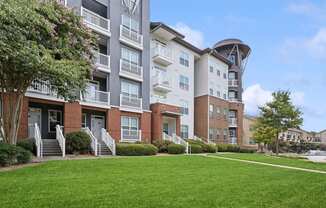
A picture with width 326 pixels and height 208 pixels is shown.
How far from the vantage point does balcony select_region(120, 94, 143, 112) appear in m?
30.8

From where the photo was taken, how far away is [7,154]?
51.9 ft

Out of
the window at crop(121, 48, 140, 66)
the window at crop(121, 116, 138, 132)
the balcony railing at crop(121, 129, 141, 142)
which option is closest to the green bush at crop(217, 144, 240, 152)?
the balcony railing at crop(121, 129, 141, 142)

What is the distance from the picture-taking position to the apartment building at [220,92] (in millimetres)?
45938

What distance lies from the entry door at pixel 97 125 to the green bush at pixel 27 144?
8.15 metres

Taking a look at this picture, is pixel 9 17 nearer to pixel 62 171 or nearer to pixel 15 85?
pixel 15 85

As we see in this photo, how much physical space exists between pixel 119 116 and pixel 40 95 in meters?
8.08

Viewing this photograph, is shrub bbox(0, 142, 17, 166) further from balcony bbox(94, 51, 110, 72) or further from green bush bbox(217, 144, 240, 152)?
green bush bbox(217, 144, 240, 152)

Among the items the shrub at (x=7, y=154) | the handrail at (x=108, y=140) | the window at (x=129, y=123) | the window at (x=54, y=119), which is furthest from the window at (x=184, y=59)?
the shrub at (x=7, y=154)

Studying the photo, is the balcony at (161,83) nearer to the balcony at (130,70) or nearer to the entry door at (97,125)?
the balcony at (130,70)

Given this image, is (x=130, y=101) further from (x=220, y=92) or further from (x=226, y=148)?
(x=220, y=92)

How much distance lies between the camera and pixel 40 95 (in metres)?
24.0

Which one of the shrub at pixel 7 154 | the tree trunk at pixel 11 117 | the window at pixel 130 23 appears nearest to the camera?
the shrub at pixel 7 154

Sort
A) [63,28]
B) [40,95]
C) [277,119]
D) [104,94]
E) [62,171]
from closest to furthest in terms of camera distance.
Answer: [62,171] < [63,28] < [40,95] < [104,94] < [277,119]

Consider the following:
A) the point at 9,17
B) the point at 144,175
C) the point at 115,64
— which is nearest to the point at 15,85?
the point at 9,17
